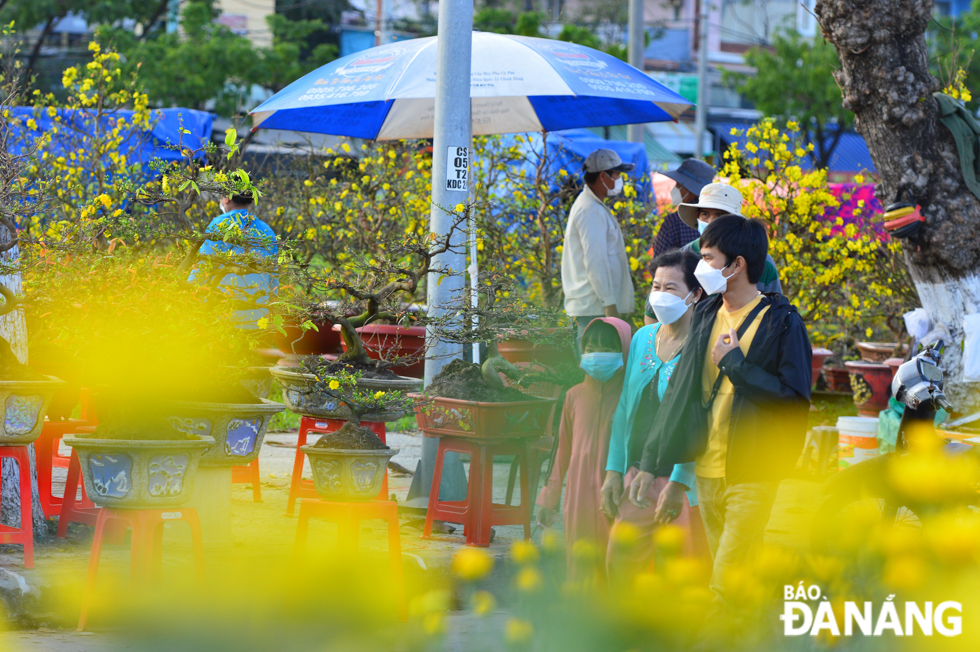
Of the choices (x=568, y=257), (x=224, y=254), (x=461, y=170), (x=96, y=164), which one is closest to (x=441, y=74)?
(x=461, y=170)

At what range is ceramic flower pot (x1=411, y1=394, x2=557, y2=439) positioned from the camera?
4.66 m

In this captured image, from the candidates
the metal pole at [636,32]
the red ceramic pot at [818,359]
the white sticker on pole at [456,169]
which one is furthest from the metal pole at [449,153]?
the metal pole at [636,32]

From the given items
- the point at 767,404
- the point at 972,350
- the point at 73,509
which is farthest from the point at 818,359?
the point at 73,509

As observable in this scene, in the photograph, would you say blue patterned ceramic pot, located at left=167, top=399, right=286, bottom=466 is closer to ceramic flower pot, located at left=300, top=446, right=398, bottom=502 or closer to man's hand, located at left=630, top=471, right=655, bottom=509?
ceramic flower pot, located at left=300, top=446, right=398, bottom=502

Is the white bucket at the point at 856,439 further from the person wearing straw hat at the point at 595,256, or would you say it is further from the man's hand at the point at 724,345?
the man's hand at the point at 724,345

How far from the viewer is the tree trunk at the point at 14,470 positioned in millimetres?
4637

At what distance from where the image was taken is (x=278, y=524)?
524 cm

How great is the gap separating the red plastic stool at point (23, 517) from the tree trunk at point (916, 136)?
473 centimetres

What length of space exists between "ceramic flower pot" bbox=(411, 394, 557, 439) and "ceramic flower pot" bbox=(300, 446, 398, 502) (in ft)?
2.01

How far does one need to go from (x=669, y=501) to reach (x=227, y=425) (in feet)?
7.49

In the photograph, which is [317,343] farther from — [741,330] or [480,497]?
[741,330]

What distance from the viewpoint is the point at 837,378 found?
884cm

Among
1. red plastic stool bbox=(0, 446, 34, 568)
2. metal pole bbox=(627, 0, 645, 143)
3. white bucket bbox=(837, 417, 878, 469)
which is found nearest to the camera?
red plastic stool bbox=(0, 446, 34, 568)

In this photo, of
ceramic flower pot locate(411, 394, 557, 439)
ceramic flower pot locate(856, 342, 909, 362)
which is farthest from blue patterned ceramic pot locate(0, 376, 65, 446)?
ceramic flower pot locate(856, 342, 909, 362)
